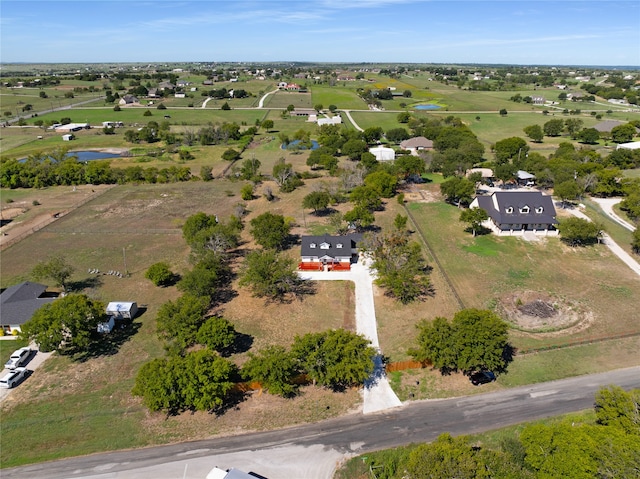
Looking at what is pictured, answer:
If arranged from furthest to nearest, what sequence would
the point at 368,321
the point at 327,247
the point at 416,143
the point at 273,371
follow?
1. the point at 416,143
2. the point at 327,247
3. the point at 368,321
4. the point at 273,371

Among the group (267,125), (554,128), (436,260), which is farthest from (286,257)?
(554,128)

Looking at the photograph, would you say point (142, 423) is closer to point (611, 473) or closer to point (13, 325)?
point (13, 325)

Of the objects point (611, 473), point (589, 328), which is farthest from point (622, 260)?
point (611, 473)

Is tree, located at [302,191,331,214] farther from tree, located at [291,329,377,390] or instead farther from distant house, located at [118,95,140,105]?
distant house, located at [118,95,140,105]

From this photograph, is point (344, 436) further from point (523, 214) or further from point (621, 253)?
point (621, 253)

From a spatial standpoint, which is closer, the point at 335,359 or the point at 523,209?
the point at 335,359

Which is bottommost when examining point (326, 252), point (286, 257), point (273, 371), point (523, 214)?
point (286, 257)

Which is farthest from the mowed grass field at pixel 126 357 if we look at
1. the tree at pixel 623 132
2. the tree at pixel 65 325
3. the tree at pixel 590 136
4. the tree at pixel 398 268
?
the tree at pixel 623 132
